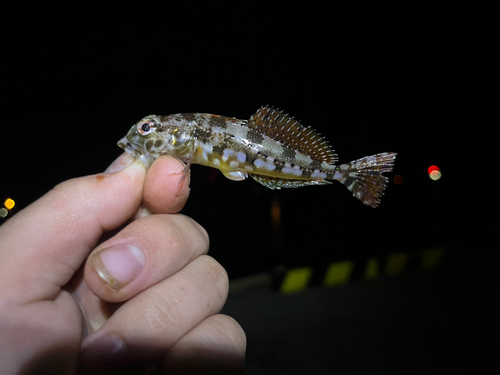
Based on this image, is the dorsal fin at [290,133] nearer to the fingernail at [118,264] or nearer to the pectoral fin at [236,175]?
the pectoral fin at [236,175]

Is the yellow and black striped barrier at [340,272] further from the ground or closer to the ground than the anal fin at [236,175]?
closer to the ground

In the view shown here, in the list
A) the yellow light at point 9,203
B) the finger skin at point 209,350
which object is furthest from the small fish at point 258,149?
the yellow light at point 9,203

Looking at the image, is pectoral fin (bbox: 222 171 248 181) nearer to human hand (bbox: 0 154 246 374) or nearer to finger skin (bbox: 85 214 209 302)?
human hand (bbox: 0 154 246 374)

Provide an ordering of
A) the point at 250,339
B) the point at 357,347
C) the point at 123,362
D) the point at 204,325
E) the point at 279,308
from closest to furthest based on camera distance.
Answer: the point at 123,362 < the point at 204,325 < the point at 357,347 < the point at 250,339 < the point at 279,308

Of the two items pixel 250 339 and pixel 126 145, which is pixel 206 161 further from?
pixel 250 339

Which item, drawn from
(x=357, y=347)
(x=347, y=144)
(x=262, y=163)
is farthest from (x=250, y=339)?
(x=347, y=144)

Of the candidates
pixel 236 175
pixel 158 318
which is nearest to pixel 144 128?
pixel 236 175

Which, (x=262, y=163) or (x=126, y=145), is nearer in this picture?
(x=126, y=145)
